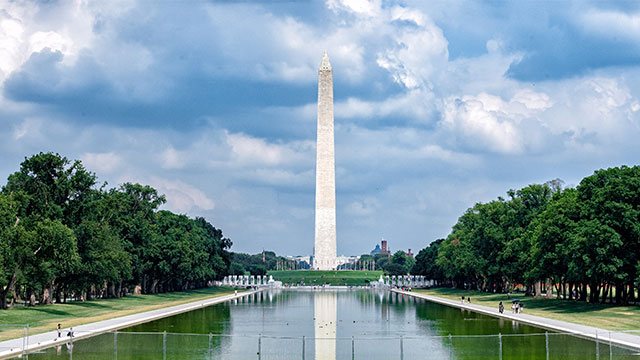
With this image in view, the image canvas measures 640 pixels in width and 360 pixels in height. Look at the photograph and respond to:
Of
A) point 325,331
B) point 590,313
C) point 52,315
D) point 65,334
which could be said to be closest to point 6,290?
point 52,315

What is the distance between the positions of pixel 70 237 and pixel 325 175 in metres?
67.2

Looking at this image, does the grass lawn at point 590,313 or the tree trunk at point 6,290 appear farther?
the tree trunk at point 6,290

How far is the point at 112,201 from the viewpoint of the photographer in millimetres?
65375

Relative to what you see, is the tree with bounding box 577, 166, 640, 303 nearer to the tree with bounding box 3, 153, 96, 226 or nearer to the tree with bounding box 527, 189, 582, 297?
the tree with bounding box 527, 189, 582, 297

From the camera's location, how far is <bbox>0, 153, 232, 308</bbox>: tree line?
1982 inches

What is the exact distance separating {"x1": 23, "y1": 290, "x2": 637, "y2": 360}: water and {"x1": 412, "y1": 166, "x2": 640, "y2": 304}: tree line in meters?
7.36

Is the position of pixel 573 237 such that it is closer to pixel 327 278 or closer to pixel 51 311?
pixel 51 311

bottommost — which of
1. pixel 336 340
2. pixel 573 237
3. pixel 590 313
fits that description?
pixel 336 340

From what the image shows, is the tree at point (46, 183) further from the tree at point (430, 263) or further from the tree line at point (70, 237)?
the tree at point (430, 263)

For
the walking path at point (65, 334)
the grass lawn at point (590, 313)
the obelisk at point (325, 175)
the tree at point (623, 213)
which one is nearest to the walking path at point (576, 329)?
the grass lawn at point (590, 313)

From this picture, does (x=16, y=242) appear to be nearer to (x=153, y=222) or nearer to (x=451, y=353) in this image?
(x=451, y=353)

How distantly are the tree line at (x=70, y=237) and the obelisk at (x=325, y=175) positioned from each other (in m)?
32.5

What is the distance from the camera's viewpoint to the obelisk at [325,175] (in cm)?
11250

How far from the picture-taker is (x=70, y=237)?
51.3 meters
